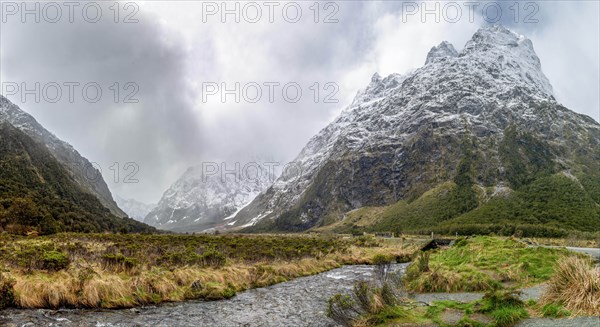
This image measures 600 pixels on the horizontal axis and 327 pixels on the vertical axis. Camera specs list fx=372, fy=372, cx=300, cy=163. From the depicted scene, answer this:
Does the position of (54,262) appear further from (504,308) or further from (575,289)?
(575,289)

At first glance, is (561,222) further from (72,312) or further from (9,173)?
(9,173)

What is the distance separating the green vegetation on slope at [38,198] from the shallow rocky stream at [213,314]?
195 ft

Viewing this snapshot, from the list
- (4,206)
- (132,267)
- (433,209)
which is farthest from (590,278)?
(433,209)

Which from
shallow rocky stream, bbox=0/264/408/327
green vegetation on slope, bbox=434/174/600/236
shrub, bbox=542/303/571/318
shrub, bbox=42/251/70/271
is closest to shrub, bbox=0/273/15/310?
shallow rocky stream, bbox=0/264/408/327

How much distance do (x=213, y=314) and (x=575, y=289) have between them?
19004mm

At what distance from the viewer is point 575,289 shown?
15023mm

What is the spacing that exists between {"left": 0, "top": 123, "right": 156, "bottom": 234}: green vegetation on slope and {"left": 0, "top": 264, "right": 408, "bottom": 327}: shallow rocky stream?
59.4 m

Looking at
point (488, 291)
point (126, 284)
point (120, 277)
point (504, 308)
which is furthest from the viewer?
point (120, 277)

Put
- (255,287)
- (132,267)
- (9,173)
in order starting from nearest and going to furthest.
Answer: (132,267) < (255,287) < (9,173)

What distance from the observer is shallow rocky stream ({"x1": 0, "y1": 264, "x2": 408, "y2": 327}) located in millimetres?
19719

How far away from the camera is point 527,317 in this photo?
612 inches

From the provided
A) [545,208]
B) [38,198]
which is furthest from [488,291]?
[545,208]

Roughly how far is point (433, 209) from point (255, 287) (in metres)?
179

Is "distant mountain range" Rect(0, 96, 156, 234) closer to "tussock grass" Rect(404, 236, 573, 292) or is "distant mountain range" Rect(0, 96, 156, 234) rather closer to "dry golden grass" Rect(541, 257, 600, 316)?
"tussock grass" Rect(404, 236, 573, 292)
